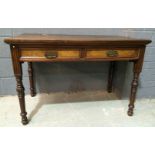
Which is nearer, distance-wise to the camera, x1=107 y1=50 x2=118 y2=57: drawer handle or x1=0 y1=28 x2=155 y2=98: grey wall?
x1=107 y1=50 x2=118 y2=57: drawer handle

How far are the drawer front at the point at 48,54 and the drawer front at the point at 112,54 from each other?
0.12 m

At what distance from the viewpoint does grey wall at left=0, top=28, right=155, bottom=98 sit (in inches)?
72.2

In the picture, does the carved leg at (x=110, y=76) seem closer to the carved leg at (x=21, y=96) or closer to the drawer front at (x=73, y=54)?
the drawer front at (x=73, y=54)

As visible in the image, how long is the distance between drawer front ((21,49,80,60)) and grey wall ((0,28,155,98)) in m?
0.53

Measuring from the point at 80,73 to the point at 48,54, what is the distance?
2.57 ft

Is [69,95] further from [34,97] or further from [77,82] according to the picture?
[34,97]

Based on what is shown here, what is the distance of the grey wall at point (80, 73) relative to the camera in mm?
1834

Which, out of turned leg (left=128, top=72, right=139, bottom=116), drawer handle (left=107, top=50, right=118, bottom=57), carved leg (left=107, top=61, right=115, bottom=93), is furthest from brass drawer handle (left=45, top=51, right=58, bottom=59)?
carved leg (left=107, top=61, right=115, bottom=93)

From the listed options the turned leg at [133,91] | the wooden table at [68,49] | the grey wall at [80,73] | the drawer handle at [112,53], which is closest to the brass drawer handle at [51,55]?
the wooden table at [68,49]

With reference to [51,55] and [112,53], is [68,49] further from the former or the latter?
[112,53]

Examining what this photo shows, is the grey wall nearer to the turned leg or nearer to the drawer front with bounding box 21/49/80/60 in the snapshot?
the turned leg

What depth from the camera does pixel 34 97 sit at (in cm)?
204
